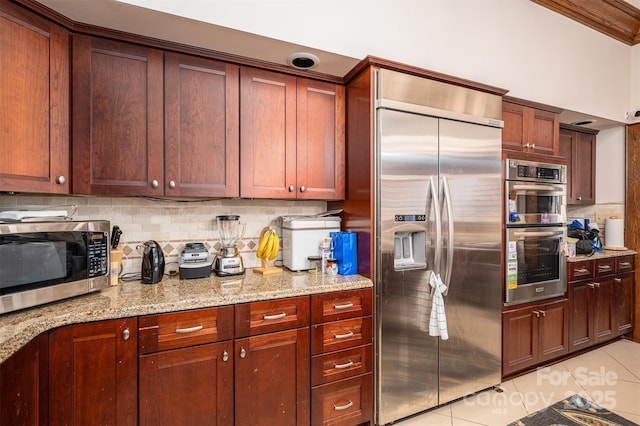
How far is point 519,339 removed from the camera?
2422 mm

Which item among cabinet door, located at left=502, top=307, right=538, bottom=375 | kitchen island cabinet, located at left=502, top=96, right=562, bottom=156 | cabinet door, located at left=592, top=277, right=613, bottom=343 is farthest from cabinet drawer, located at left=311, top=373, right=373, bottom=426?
cabinet door, located at left=592, top=277, right=613, bottom=343

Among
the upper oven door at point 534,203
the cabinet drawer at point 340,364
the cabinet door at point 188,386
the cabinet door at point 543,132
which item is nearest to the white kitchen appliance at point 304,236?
the cabinet drawer at point 340,364

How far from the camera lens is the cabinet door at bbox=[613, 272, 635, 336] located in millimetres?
3086

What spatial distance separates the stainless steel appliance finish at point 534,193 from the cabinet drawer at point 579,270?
471 mm

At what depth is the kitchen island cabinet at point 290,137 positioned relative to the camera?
6.46 ft

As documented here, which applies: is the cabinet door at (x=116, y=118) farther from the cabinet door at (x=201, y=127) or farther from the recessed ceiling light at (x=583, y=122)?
the recessed ceiling light at (x=583, y=122)

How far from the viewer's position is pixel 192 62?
1824 millimetres

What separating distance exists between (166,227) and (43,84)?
38.8 inches

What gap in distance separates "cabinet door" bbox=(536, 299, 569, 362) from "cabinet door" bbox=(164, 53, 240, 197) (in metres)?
2.75

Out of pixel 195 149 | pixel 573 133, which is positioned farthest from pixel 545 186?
pixel 195 149

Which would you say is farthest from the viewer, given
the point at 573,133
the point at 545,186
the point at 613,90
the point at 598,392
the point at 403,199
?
the point at 573,133

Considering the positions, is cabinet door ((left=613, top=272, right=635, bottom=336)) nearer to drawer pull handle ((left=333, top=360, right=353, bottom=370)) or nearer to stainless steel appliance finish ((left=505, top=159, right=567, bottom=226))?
stainless steel appliance finish ((left=505, top=159, right=567, bottom=226))

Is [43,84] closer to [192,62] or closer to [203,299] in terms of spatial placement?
[192,62]

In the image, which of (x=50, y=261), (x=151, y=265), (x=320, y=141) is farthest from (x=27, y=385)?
(x=320, y=141)
